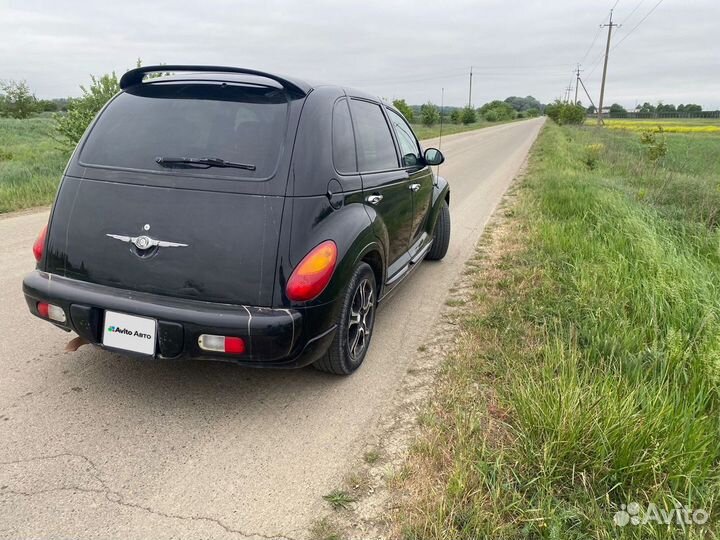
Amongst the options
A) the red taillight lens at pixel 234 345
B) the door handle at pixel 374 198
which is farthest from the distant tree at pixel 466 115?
the red taillight lens at pixel 234 345

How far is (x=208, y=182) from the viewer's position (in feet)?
8.63

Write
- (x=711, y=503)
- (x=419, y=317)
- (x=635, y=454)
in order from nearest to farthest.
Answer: (x=711, y=503) < (x=635, y=454) < (x=419, y=317)

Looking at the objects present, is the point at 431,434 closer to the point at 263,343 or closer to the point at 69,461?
the point at 263,343

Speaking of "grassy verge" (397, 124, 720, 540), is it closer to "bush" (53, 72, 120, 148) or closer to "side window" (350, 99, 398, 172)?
"side window" (350, 99, 398, 172)

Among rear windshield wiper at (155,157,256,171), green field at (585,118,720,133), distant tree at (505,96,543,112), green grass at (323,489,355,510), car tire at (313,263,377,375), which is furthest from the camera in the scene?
distant tree at (505,96,543,112)

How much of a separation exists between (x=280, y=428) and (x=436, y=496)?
958 millimetres

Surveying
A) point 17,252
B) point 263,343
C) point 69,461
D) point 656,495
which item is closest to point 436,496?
point 656,495

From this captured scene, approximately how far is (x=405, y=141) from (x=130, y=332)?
A: 2.96 m

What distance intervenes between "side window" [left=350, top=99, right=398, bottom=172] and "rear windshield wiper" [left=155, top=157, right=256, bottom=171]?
917 millimetres

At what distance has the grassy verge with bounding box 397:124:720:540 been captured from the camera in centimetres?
205

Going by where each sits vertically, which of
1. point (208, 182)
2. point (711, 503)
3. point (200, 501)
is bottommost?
point (200, 501)

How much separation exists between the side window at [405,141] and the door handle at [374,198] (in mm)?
904

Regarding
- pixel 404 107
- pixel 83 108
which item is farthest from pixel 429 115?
pixel 83 108

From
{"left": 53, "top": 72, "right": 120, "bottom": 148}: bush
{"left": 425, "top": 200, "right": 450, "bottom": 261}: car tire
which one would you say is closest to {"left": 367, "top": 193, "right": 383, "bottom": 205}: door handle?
{"left": 425, "top": 200, "right": 450, "bottom": 261}: car tire
